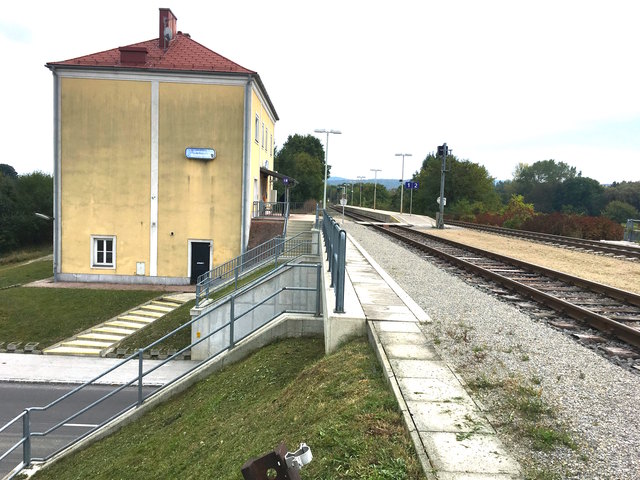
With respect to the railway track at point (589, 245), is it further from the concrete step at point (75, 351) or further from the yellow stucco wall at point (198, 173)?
the concrete step at point (75, 351)

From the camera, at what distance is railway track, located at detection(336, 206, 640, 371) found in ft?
22.7

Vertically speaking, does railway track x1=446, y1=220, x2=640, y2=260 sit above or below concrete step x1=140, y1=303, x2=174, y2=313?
above

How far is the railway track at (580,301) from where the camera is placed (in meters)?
6.91

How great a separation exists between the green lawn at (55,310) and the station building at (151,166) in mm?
2284

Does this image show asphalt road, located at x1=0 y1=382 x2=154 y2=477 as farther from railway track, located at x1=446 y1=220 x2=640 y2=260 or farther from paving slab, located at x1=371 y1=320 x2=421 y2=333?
railway track, located at x1=446 y1=220 x2=640 y2=260

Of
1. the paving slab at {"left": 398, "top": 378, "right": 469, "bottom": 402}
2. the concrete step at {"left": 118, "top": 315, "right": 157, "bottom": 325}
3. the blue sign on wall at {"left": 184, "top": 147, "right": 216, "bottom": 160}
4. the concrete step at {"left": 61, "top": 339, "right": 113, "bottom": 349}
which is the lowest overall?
the concrete step at {"left": 61, "top": 339, "right": 113, "bottom": 349}

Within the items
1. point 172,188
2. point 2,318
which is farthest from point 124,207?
point 2,318

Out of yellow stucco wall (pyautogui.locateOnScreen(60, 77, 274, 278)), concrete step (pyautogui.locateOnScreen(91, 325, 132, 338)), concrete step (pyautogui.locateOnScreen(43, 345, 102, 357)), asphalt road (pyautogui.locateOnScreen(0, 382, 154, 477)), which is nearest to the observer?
asphalt road (pyautogui.locateOnScreen(0, 382, 154, 477))

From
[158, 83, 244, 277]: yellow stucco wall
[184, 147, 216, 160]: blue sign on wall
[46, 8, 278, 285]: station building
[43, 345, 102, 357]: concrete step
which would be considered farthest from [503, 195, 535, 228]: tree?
[43, 345, 102, 357]: concrete step

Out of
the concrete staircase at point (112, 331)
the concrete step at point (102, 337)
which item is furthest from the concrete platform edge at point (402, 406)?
the concrete step at point (102, 337)

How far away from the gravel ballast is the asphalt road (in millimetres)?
8518

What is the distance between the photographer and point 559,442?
3.63m

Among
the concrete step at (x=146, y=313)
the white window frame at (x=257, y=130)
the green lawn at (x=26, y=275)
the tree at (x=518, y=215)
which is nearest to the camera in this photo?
the concrete step at (x=146, y=313)

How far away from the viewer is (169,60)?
2459 cm
